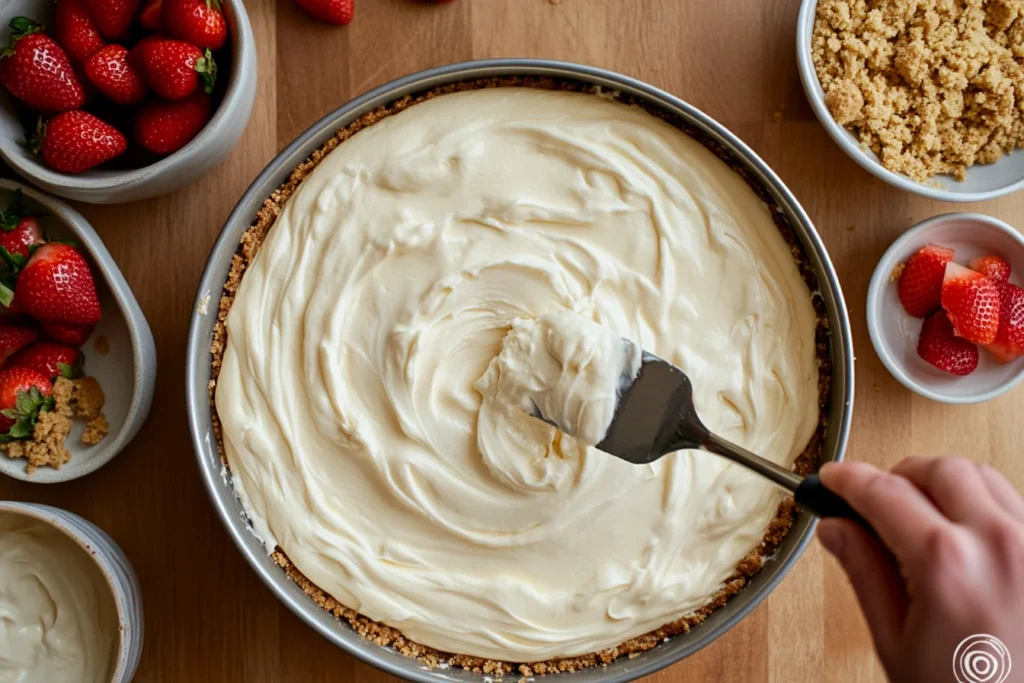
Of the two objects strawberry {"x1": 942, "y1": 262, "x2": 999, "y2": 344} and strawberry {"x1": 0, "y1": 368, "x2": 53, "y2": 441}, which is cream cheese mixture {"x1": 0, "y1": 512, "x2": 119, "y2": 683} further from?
strawberry {"x1": 942, "y1": 262, "x2": 999, "y2": 344}

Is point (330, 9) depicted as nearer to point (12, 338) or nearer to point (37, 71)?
point (37, 71)

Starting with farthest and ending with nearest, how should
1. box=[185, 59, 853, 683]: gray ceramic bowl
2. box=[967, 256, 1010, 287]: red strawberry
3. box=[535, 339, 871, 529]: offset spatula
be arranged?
box=[967, 256, 1010, 287]: red strawberry < box=[185, 59, 853, 683]: gray ceramic bowl < box=[535, 339, 871, 529]: offset spatula

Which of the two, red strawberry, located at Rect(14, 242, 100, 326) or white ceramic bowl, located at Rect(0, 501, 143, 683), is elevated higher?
red strawberry, located at Rect(14, 242, 100, 326)

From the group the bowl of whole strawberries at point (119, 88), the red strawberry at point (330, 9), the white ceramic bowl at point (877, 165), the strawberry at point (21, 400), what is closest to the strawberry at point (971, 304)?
the white ceramic bowl at point (877, 165)

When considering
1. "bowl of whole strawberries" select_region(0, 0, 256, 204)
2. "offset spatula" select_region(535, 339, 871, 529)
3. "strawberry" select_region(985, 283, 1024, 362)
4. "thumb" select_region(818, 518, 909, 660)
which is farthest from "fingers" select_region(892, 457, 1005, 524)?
"bowl of whole strawberries" select_region(0, 0, 256, 204)

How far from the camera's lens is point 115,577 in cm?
179

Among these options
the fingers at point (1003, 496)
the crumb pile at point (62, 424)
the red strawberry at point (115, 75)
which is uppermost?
the red strawberry at point (115, 75)

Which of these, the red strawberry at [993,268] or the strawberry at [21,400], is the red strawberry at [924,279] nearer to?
the red strawberry at [993,268]

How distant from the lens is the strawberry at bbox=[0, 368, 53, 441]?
5.97 ft

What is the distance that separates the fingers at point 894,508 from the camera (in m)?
1.11

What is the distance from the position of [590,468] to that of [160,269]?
1111 mm

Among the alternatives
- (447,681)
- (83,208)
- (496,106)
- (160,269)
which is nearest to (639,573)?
(447,681)

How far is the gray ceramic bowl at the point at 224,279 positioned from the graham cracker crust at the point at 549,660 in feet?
0.06

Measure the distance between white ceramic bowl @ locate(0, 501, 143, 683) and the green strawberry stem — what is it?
986 millimetres
